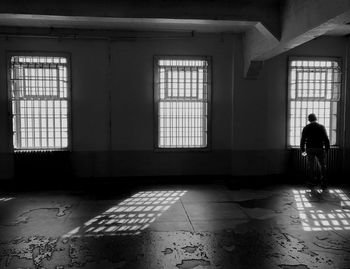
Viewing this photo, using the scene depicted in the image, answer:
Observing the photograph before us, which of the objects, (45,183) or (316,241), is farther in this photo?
(45,183)

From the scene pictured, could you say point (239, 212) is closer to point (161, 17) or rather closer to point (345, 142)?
point (161, 17)

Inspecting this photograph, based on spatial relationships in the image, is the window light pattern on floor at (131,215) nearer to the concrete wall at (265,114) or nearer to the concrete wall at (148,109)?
the concrete wall at (148,109)

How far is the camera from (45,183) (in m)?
7.62

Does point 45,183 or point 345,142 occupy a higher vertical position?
point 345,142

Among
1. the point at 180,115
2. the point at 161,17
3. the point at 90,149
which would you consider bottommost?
the point at 90,149

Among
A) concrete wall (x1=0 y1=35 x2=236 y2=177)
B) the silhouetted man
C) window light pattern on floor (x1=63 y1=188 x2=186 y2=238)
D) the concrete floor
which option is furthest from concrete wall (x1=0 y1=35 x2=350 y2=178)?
window light pattern on floor (x1=63 y1=188 x2=186 y2=238)

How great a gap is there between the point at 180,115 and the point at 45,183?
3279 millimetres

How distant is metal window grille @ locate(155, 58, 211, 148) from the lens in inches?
320

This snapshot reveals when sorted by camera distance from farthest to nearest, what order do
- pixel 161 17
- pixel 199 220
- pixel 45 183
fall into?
pixel 45 183
pixel 161 17
pixel 199 220

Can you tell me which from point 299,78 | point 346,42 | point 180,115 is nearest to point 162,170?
point 180,115

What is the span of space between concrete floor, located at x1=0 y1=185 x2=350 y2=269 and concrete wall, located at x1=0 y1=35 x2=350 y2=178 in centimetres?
144

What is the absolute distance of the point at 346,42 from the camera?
27.8ft

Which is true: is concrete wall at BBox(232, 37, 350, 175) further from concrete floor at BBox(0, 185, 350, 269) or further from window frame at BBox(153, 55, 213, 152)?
concrete floor at BBox(0, 185, 350, 269)

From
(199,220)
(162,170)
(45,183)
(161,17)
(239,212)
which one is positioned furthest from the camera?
(162,170)
